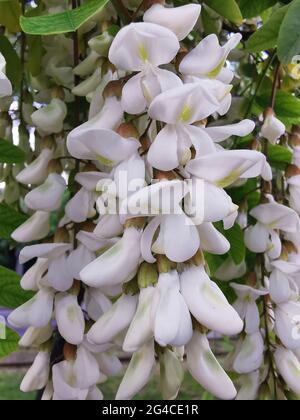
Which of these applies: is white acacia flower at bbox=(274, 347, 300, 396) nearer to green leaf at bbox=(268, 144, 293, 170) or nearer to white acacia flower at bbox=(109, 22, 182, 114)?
green leaf at bbox=(268, 144, 293, 170)

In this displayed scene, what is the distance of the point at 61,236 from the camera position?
0.65 m

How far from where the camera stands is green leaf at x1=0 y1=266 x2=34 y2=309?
2.09 ft

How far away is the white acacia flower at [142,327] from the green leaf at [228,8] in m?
0.30

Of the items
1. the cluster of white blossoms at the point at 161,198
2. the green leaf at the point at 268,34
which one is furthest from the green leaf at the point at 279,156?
the cluster of white blossoms at the point at 161,198

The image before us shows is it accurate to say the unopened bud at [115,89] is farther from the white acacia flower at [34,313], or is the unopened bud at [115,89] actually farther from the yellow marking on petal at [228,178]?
the white acacia flower at [34,313]

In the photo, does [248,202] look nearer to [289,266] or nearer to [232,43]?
[289,266]

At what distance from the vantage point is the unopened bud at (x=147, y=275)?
451 millimetres

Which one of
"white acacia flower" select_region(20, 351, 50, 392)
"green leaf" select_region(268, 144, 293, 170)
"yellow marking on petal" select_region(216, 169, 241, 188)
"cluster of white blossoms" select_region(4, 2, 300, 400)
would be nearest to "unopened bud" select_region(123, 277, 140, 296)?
"cluster of white blossoms" select_region(4, 2, 300, 400)

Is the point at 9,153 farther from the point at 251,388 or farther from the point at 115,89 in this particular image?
the point at 251,388

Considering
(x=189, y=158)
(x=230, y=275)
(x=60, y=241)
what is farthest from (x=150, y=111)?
(x=230, y=275)

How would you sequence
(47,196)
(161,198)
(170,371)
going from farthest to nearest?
(47,196)
(170,371)
(161,198)

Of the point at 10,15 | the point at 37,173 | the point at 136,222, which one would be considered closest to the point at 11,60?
the point at 10,15

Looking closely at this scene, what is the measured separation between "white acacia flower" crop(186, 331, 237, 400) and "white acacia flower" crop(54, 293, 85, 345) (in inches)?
6.7

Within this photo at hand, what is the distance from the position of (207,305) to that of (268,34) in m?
0.32
